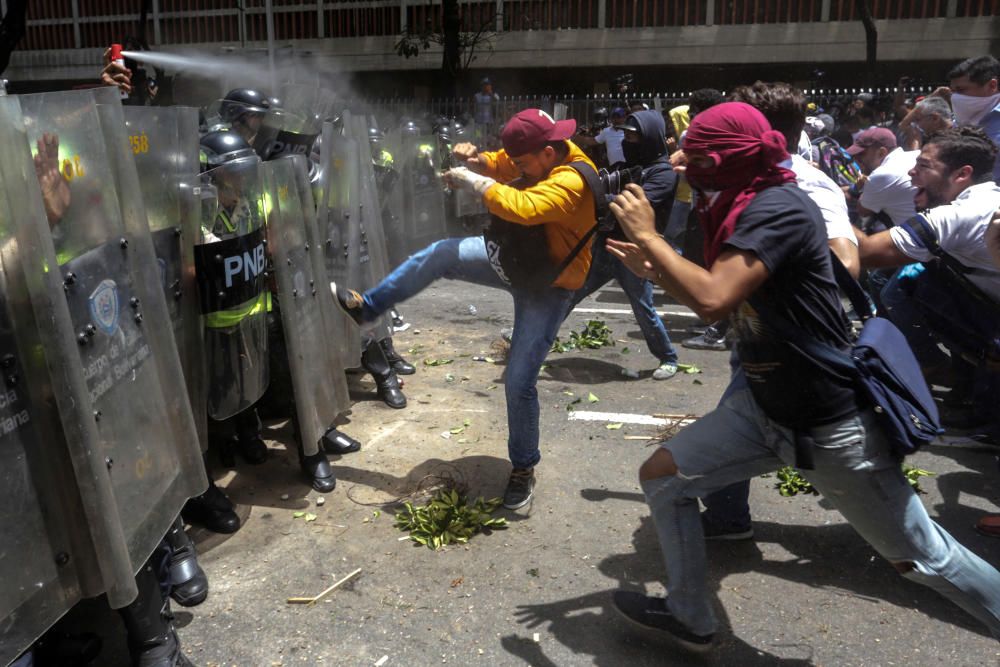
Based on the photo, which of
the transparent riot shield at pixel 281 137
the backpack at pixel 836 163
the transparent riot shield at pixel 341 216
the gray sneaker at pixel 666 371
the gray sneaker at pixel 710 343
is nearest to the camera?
the transparent riot shield at pixel 341 216

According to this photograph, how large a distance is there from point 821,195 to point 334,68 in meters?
20.5

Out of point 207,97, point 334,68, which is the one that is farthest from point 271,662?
point 334,68

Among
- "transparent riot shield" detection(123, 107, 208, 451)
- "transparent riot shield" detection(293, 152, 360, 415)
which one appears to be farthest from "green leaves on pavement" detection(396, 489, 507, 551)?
"transparent riot shield" detection(123, 107, 208, 451)

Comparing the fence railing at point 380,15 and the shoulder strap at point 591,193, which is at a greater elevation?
the fence railing at point 380,15

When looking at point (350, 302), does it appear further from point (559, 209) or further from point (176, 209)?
point (559, 209)

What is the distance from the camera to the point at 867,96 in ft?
38.4

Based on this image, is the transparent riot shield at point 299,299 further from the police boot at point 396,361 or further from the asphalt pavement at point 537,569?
the police boot at point 396,361

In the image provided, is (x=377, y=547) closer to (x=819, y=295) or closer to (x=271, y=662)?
(x=271, y=662)

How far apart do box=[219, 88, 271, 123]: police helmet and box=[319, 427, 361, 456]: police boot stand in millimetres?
2032

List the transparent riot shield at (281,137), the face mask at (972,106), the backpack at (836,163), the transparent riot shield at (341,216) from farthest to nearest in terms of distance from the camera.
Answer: the backpack at (836,163) → the face mask at (972,106) → the transparent riot shield at (281,137) → the transparent riot shield at (341,216)

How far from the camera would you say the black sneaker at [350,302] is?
4.10 meters

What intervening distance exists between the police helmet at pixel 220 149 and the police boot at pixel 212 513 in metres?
1.54

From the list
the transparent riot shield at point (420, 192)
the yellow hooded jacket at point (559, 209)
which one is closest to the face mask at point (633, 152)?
the yellow hooded jacket at point (559, 209)

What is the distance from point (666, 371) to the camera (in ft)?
21.0
